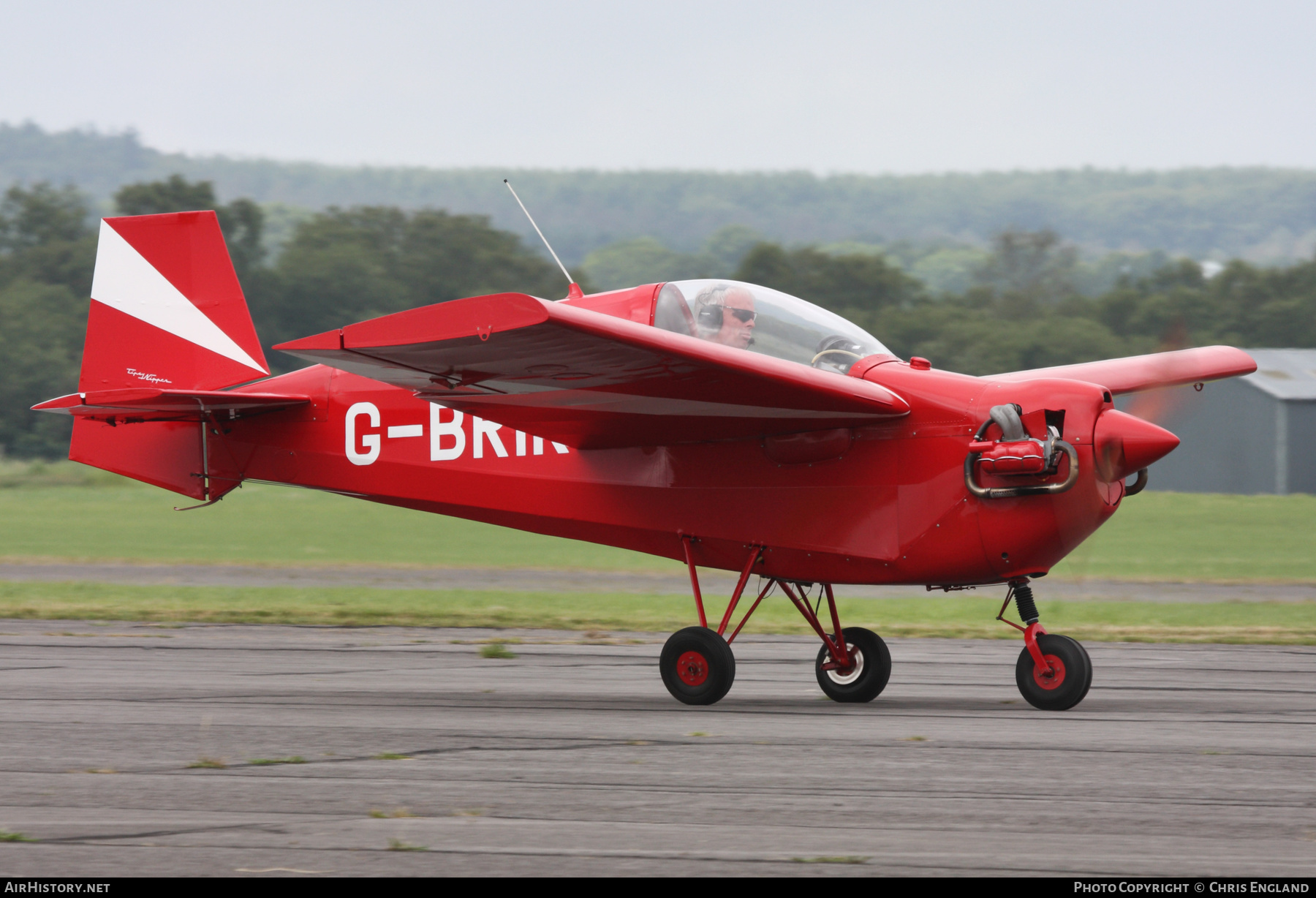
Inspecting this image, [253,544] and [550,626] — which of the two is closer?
[550,626]

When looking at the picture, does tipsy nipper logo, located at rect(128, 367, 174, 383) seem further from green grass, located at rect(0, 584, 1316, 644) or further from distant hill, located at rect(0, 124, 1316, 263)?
distant hill, located at rect(0, 124, 1316, 263)

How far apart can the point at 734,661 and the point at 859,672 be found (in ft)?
2.96

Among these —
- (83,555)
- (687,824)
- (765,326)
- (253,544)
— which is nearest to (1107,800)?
(687,824)

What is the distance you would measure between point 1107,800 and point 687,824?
1.88m

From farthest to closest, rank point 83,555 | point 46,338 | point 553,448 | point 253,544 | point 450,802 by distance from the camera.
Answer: point 46,338 → point 253,544 → point 83,555 → point 553,448 → point 450,802

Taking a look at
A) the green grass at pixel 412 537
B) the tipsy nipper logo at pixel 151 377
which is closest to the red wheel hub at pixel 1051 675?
the tipsy nipper logo at pixel 151 377

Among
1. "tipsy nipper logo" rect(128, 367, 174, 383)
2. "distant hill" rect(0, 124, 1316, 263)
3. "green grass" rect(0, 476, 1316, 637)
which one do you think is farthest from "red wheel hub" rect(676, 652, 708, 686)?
"distant hill" rect(0, 124, 1316, 263)

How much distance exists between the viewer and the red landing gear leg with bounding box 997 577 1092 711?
27.8 ft

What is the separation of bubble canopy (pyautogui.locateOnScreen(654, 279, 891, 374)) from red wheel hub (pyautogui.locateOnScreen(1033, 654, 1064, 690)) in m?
2.26

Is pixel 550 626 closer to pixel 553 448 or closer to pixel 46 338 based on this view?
pixel 553 448

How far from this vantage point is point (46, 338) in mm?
54438

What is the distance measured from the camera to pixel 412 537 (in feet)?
106

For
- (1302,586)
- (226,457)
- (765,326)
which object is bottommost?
(1302,586)

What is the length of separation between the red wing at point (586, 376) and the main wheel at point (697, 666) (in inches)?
53.6
